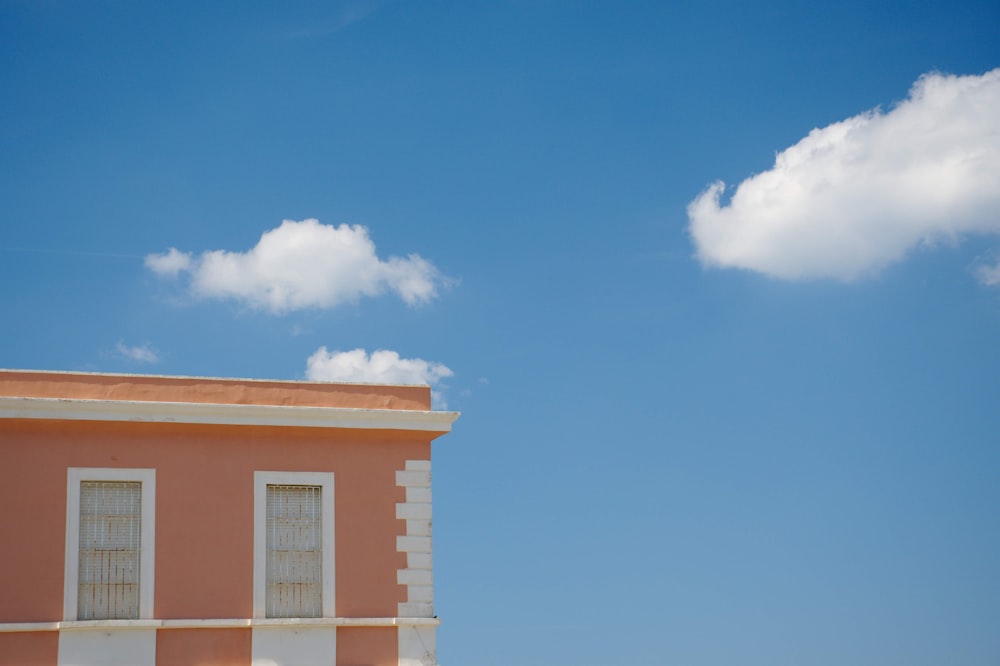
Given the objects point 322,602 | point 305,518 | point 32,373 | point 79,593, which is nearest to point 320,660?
point 322,602

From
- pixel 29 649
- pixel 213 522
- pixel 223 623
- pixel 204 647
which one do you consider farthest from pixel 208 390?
pixel 29 649

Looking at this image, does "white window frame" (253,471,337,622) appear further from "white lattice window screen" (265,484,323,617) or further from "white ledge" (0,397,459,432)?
"white ledge" (0,397,459,432)

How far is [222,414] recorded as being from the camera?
1744cm

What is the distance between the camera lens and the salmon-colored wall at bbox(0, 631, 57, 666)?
15992mm

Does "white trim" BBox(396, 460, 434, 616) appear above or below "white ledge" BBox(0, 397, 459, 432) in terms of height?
below

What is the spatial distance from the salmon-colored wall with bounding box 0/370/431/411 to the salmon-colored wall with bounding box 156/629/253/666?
2996 millimetres

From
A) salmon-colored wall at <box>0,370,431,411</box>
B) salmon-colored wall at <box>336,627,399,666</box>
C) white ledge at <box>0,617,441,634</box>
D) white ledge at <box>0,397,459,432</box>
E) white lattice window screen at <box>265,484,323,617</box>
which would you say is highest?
salmon-colored wall at <box>0,370,431,411</box>

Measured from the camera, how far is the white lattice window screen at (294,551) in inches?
682

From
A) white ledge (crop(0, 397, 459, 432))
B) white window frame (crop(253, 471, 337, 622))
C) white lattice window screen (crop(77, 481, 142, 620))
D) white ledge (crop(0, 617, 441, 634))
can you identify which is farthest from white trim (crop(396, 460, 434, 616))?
white lattice window screen (crop(77, 481, 142, 620))

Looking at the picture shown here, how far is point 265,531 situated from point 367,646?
200cm

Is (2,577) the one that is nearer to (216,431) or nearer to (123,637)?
(123,637)

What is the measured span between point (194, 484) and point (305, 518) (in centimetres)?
152

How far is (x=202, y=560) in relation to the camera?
17.1 meters

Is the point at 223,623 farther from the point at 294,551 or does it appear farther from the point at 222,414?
the point at 222,414
